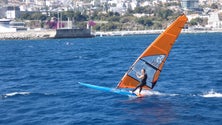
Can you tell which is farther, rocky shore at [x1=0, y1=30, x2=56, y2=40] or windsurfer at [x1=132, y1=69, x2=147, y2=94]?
rocky shore at [x1=0, y1=30, x2=56, y2=40]

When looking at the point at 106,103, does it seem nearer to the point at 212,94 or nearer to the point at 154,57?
the point at 154,57

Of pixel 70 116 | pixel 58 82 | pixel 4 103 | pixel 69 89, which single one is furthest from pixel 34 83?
pixel 70 116

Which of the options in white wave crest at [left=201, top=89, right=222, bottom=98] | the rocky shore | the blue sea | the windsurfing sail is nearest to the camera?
the blue sea

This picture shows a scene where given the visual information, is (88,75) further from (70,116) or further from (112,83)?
(70,116)

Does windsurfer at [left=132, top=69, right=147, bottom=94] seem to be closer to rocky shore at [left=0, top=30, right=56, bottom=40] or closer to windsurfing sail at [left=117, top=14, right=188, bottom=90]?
windsurfing sail at [left=117, top=14, right=188, bottom=90]

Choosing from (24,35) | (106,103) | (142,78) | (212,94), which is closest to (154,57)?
(142,78)

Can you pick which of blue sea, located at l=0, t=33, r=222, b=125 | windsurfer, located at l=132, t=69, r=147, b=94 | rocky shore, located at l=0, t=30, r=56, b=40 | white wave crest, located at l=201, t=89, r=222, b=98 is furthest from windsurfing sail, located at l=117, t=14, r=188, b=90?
rocky shore, located at l=0, t=30, r=56, b=40

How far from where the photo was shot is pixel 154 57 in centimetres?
2797

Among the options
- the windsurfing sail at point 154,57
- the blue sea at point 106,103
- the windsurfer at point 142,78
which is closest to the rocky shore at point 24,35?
the blue sea at point 106,103

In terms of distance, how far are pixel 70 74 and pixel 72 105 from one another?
54.1 ft

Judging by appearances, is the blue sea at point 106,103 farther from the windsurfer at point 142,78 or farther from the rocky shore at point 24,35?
the rocky shore at point 24,35

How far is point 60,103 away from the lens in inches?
1051

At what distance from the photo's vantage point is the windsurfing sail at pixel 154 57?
27.2 metres

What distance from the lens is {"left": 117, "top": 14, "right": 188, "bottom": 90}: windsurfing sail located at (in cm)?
2717
